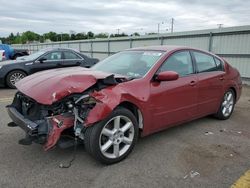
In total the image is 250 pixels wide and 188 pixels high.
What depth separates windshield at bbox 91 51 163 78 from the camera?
439cm

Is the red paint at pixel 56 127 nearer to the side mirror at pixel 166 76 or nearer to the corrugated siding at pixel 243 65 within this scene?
the side mirror at pixel 166 76

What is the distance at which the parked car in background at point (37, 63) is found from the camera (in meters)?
10.0

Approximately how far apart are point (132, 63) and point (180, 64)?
2.86ft

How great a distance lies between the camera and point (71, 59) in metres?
11.3

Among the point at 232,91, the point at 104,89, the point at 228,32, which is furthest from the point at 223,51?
the point at 104,89

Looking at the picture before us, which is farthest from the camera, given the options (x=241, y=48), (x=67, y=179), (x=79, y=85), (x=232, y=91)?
(x=241, y=48)

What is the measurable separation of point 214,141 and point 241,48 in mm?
7836

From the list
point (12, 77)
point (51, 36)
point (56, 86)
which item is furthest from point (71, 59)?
point (51, 36)

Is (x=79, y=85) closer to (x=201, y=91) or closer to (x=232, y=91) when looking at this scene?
(x=201, y=91)

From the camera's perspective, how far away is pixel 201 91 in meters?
Result: 5.07

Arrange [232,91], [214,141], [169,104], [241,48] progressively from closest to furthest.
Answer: [169,104] → [214,141] → [232,91] → [241,48]

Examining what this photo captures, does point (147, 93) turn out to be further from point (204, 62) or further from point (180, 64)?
point (204, 62)

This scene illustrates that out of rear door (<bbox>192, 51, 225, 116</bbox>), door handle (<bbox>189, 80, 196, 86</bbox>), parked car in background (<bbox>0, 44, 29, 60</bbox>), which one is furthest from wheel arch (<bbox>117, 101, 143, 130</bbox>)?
parked car in background (<bbox>0, 44, 29, 60</bbox>)

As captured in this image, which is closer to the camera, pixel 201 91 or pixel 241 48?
pixel 201 91
